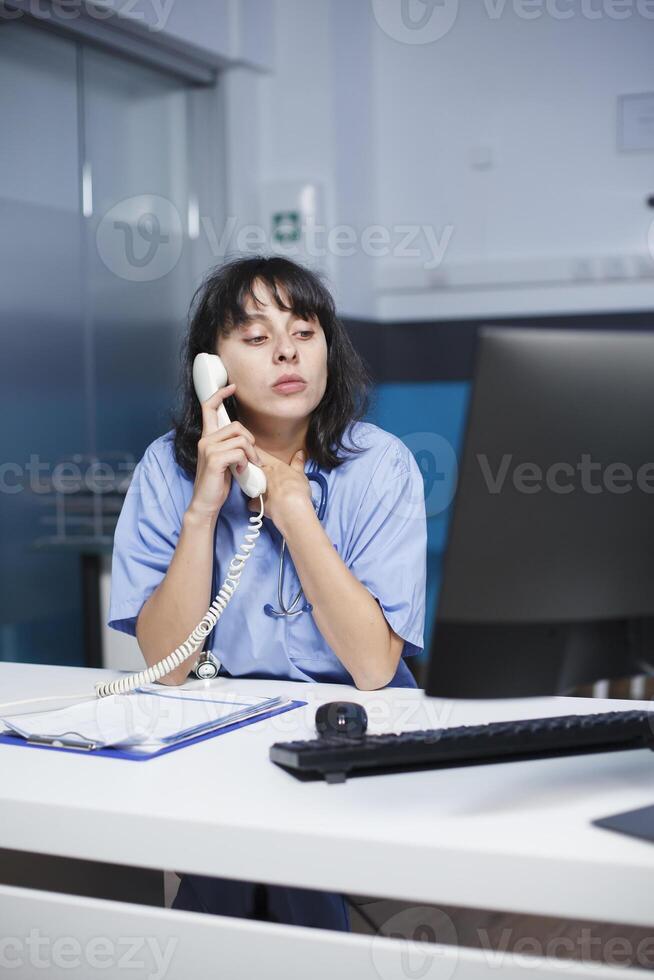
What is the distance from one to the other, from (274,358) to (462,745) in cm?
78

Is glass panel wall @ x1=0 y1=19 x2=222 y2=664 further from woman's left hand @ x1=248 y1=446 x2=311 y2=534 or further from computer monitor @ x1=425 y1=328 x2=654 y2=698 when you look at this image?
computer monitor @ x1=425 y1=328 x2=654 y2=698

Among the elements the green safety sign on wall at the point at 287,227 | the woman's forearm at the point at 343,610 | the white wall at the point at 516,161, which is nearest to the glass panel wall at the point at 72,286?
the green safety sign on wall at the point at 287,227

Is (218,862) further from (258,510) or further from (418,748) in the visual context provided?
(258,510)

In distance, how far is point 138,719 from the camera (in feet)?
4.09

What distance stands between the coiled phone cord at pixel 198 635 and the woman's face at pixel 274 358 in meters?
0.18

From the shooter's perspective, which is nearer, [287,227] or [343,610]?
[343,610]

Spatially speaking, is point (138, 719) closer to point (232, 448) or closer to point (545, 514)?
point (232, 448)

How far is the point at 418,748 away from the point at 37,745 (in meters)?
0.41

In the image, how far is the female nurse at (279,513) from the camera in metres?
1.52

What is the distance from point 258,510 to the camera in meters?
1.60

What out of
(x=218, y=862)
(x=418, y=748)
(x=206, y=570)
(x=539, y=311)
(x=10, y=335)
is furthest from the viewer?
(x=539, y=311)

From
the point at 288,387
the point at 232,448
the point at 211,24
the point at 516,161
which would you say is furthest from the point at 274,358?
the point at 516,161

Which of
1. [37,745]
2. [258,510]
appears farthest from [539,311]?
[37,745]

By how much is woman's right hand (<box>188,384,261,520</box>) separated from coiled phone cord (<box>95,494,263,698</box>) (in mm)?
57
